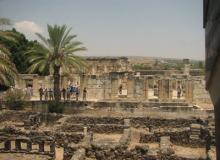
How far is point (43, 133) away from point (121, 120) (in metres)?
4.88

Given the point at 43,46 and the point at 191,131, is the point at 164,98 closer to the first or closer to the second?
the point at 43,46

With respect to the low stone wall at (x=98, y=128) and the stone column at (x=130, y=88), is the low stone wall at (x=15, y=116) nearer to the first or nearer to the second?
the low stone wall at (x=98, y=128)

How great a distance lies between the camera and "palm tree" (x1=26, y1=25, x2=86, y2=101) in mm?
23689

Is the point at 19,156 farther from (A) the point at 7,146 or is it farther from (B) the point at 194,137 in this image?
(B) the point at 194,137

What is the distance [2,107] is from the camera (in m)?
24.1

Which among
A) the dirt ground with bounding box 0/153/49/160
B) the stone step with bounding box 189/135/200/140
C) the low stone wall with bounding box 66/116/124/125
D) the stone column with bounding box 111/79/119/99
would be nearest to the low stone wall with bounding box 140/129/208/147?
the stone step with bounding box 189/135/200/140

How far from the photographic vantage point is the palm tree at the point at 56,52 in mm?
23689

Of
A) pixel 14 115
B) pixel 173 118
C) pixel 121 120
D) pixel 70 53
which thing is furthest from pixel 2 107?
pixel 173 118

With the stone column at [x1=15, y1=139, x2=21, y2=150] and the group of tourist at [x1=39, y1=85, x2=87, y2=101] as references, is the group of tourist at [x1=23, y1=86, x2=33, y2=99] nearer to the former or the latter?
the group of tourist at [x1=39, y1=85, x2=87, y2=101]

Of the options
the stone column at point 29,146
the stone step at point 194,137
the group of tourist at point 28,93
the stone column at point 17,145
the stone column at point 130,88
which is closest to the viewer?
the stone column at point 29,146

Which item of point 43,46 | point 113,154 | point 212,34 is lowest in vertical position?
point 113,154

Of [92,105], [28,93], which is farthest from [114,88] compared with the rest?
[28,93]

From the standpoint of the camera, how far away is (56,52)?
24.1m

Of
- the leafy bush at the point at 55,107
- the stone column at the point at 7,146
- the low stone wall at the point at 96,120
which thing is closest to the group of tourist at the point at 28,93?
the leafy bush at the point at 55,107
